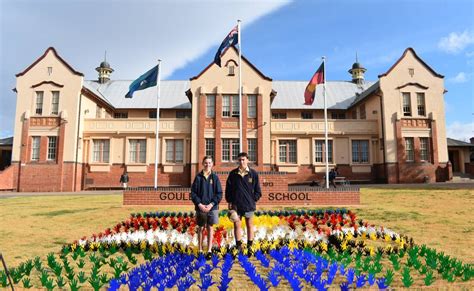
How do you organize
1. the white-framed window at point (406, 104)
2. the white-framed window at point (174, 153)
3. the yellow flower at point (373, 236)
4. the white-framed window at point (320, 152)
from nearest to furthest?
the yellow flower at point (373, 236) → the white-framed window at point (174, 153) → the white-framed window at point (406, 104) → the white-framed window at point (320, 152)

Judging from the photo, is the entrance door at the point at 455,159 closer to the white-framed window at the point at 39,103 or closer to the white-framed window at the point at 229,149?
the white-framed window at the point at 229,149

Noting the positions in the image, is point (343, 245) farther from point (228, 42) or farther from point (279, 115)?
point (279, 115)

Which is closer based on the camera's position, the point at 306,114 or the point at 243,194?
the point at 243,194

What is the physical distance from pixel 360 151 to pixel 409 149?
4.00m

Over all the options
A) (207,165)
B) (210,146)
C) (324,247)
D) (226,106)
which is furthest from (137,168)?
(324,247)

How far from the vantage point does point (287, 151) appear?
28938 mm

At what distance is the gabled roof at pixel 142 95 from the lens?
33219 mm

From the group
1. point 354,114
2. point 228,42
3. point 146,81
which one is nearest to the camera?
point 228,42

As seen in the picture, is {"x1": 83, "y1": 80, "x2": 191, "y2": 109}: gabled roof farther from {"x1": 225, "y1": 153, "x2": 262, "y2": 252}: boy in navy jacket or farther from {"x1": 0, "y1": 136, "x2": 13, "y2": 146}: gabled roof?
{"x1": 225, "y1": 153, "x2": 262, "y2": 252}: boy in navy jacket

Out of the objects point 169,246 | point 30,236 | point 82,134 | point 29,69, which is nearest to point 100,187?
point 82,134

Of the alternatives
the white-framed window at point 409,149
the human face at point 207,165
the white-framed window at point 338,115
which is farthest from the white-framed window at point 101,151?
the white-framed window at point 409,149

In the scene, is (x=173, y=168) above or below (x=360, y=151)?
below

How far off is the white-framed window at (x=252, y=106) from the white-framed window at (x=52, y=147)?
16298 mm

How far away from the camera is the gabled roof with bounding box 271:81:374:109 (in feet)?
111
